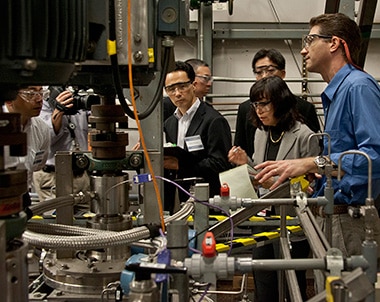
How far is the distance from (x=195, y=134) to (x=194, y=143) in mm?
82

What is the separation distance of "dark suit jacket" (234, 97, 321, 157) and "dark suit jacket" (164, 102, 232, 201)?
23cm

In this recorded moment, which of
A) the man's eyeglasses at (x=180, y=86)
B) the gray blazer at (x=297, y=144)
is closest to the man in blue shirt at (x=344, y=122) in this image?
A: the gray blazer at (x=297, y=144)

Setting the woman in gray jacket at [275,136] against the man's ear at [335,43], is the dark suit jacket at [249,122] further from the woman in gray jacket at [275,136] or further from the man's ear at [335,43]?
the man's ear at [335,43]

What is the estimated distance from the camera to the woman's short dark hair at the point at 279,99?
7.93 ft

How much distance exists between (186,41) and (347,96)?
3.00m

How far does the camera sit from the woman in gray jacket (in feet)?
7.70

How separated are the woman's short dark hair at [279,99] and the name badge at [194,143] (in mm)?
386

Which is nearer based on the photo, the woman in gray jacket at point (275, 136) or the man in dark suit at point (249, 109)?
the woman in gray jacket at point (275, 136)

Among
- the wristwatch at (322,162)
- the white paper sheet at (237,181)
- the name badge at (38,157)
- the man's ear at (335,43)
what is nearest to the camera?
the wristwatch at (322,162)

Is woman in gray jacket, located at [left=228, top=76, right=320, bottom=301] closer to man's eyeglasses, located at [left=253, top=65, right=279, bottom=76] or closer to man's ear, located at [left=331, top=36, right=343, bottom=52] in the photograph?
man's ear, located at [left=331, top=36, right=343, bottom=52]

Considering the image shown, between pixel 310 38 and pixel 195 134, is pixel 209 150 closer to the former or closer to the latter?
pixel 195 134

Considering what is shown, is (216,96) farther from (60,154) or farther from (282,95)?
(60,154)

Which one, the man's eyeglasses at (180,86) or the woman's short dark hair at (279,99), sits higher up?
the man's eyeglasses at (180,86)

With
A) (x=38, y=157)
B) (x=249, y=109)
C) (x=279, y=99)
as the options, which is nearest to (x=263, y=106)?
(x=279, y=99)
